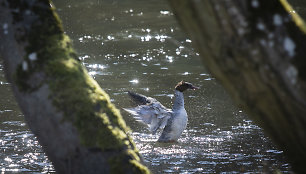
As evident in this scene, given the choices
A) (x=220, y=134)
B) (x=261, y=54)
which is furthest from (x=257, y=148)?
(x=261, y=54)

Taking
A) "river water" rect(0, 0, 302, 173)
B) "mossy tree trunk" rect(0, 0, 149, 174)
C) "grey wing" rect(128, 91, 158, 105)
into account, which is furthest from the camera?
"grey wing" rect(128, 91, 158, 105)

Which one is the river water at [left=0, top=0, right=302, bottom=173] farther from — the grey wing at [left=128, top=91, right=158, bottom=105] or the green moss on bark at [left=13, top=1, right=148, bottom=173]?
the green moss on bark at [left=13, top=1, right=148, bottom=173]

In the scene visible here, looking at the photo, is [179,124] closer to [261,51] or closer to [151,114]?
[151,114]

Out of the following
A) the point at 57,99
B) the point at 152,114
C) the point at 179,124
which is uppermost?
the point at 57,99

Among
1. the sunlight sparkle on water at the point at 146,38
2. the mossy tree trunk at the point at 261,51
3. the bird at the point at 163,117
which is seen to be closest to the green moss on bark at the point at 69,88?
the mossy tree trunk at the point at 261,51

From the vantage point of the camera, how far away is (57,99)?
329 centimetres

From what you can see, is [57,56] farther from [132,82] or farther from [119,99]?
[132,82]

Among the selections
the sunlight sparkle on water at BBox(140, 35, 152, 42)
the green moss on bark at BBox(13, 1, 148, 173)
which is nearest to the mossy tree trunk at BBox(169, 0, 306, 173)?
the green moss on bark at BBox(13, 1, 148, 173)

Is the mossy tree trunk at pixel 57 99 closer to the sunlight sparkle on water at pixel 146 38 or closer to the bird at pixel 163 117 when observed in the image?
the bird at pixel 163 117

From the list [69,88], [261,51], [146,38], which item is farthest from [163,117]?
[146,38]

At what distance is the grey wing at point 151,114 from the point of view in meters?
8.04

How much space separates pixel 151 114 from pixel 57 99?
482 cm

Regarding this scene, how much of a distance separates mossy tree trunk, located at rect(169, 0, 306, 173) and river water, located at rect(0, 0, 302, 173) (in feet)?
2.69

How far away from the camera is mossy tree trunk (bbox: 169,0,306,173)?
2.64 metres
